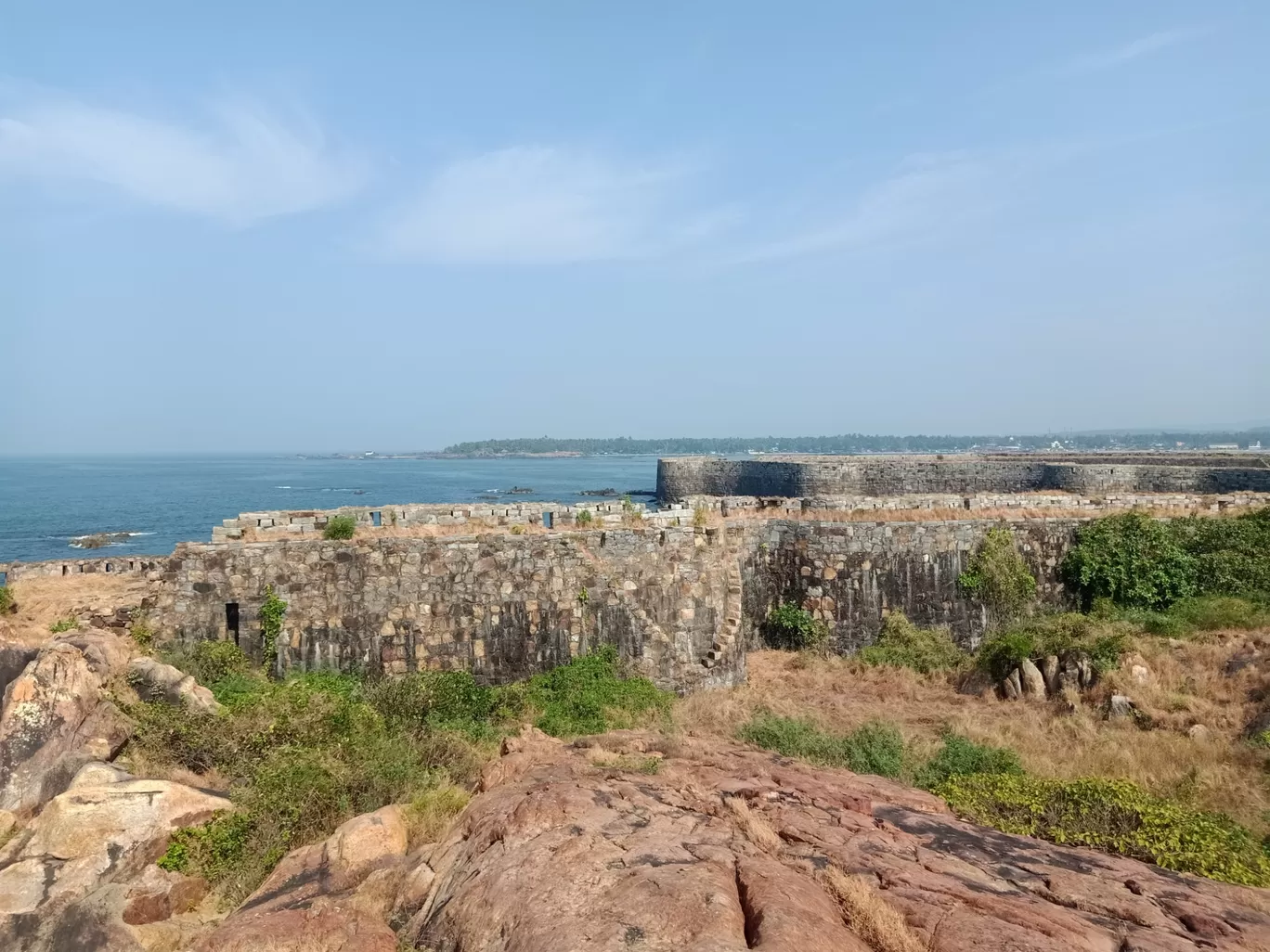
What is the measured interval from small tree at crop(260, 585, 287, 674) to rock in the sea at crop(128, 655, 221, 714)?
101 inches

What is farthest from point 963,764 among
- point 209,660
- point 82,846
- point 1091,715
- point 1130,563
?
point 209,660

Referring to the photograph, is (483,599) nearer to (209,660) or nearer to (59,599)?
(209,660)

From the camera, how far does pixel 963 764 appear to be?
1159cm

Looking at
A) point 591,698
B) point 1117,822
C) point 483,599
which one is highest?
point 483,599

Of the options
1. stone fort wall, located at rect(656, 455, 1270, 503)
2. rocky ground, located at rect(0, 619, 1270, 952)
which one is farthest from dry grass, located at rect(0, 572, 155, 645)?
stone fort wall, located at rect(656, 455, 1270, 503)

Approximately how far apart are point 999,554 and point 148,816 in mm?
19562

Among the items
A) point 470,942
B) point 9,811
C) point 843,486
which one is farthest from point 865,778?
point 843,486

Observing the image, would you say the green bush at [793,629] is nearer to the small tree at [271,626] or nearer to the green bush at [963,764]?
the green bush at [963,764]

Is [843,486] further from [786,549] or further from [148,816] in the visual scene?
[148,816]

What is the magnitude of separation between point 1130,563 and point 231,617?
21641mm

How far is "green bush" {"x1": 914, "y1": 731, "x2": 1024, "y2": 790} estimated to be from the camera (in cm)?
1112

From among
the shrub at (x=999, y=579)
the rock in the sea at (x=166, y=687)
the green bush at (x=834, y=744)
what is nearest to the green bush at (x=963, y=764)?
the green bush at (x=834, y=744)

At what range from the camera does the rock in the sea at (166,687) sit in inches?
436

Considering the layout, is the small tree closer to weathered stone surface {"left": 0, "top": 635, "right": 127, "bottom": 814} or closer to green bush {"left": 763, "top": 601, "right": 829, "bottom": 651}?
weathered stone surface {"left": 0, "top": 635, "right": 127, "bottom": 814}
